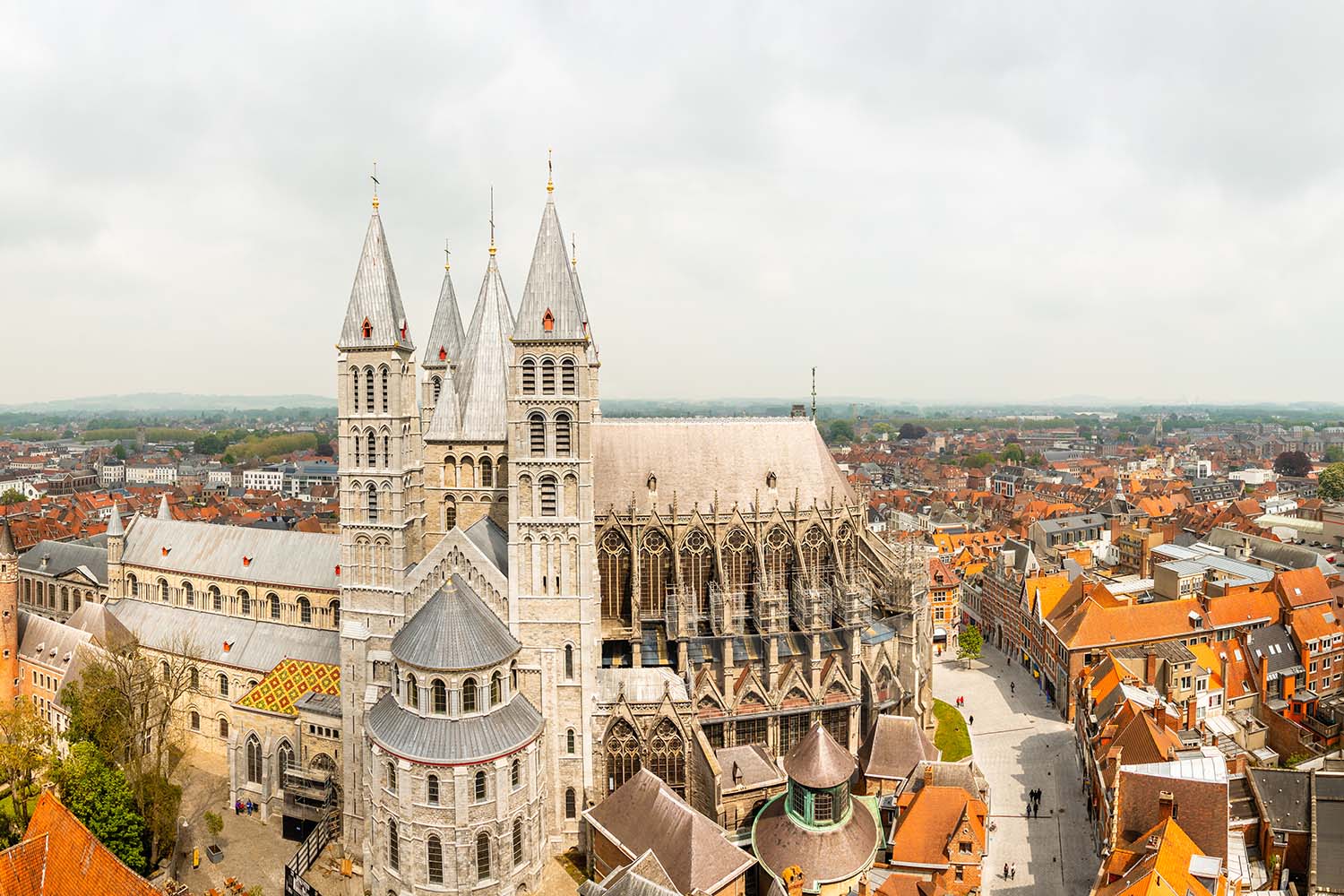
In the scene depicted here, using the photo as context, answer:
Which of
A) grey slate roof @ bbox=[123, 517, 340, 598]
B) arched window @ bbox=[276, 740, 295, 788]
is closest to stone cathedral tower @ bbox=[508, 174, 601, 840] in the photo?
arched window @ bbox=[276, 740, 295, 788]

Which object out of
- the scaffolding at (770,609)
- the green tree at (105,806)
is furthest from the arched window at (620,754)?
the green tree at (105,806)

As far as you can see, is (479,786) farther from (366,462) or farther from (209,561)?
(209,561)

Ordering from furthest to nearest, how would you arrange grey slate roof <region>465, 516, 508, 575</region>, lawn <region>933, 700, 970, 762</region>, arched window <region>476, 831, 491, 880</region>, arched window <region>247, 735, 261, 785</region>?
lawn <region>933, 700, 970, 762</region>, arched window <region>247, 735, 261, 785</region>, grey slate roof <region>465, 516, 508, 575</region>, arched window <region>476, 831, 491, 880</region>

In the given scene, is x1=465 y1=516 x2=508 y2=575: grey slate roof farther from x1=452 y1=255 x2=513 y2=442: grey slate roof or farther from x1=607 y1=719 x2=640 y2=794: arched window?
x1=607 y1=719 x2=640 y2=794: arched window

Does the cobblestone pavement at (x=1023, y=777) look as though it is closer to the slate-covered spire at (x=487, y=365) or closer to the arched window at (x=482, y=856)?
the arched window at (x=482, y=856)

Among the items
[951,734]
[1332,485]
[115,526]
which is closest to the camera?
[951,734]

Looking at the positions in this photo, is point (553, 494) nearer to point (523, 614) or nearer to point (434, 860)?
point (523, 614)

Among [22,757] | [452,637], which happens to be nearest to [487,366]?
[452,637]
